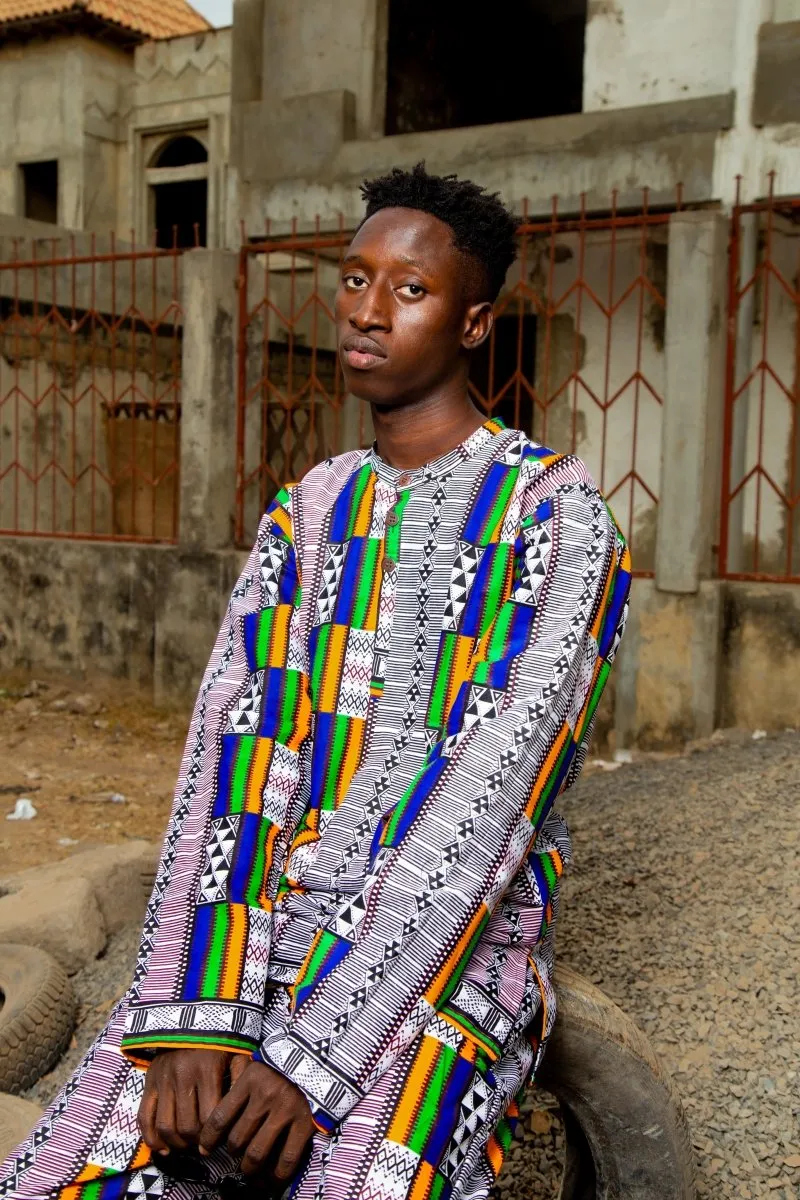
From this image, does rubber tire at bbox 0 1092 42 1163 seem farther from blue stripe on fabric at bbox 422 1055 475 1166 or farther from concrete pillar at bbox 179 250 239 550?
concrete pillar at bbox 179 250 239 550

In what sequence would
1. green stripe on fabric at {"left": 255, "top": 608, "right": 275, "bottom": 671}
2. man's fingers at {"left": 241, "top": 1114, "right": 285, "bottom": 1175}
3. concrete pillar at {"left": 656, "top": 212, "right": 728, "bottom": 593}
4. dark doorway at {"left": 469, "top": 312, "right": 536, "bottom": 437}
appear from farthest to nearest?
dark doorway at {"left": 469, "top": 312, "right": 536, "bottom": 437} → concrete pillar at {"left": 656, "top": 212, "right": 728, "bottom": 593} → green stripe on fabric at {"left": 255, "top": 608, "right": 275, "bottom": 671} → man's fingers at {"left": 241, "top": 1114, "right": 285, "bottom": 1175}

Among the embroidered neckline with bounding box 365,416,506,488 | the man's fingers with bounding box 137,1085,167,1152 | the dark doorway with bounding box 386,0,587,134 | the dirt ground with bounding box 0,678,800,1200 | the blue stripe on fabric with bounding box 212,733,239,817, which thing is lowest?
the dirt ground with bounding box 0,678,800,1200

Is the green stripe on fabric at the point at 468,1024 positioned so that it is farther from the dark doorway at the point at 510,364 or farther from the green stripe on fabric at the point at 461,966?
the dark doorway at the point at 510,364

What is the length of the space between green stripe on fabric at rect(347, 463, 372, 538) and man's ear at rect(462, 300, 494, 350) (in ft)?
0.82

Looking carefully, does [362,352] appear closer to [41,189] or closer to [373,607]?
[373,607]

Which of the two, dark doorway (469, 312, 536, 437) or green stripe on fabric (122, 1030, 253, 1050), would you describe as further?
dark doorway (469, 312, 536, 437)

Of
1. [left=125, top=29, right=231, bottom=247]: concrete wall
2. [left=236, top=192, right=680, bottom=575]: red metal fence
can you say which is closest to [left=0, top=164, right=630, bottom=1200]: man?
[left=236, top=192, right=680, bottom=575]: red metal fence

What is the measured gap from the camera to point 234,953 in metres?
1.66

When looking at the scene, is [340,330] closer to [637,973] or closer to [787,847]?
[637,973]

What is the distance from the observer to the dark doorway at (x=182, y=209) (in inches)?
→ 683

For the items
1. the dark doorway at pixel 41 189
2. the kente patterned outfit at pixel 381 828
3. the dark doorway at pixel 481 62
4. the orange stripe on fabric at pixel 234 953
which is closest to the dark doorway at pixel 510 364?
the dark doorway at pixel 481 62

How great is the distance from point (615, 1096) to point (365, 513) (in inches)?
38.4

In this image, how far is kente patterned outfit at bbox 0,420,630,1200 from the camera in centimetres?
156

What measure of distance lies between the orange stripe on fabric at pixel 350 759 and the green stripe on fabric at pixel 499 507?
325 mm
